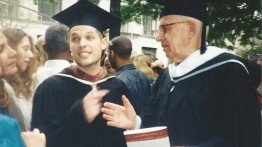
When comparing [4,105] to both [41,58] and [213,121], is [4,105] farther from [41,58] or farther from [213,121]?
[213,121]

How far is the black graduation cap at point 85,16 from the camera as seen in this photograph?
2061 millimetres

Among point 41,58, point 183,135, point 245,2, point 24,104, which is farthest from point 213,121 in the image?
point 245,2

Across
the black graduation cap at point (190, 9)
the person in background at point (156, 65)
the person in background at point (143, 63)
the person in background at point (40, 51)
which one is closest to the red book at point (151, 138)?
the black graduation cap at point (190, 9)

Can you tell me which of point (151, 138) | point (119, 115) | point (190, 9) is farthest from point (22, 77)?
point (190, 9)

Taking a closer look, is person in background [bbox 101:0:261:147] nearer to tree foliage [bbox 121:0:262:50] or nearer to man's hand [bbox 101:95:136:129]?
man's hand [bbox 101:95:136:129]

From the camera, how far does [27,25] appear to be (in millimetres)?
2205

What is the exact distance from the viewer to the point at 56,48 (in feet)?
7.36

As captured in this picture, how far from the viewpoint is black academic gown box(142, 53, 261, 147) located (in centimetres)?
168

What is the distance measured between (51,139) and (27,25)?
0.71 metres

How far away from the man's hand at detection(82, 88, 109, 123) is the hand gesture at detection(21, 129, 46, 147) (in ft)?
0.88

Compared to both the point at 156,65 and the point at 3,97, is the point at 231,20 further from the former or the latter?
the point at 3,97

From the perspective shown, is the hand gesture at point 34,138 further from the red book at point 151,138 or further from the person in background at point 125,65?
the person in background at point 125,65

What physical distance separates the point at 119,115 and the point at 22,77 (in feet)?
1.90

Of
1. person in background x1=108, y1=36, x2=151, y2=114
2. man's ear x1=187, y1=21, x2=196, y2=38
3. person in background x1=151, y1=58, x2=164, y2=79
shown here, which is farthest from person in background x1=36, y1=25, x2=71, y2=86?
person in background x1=151, y1=58, x2=164, y2=79
